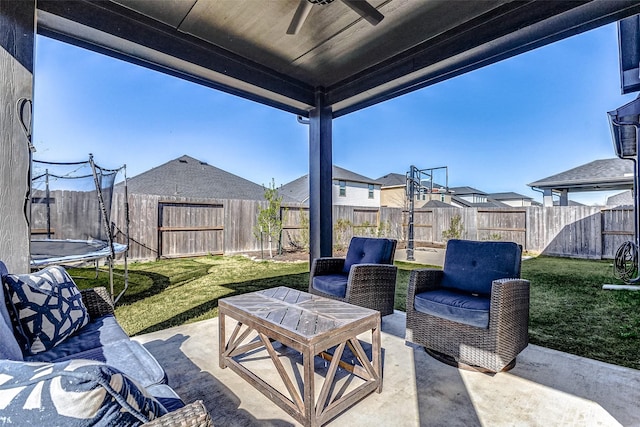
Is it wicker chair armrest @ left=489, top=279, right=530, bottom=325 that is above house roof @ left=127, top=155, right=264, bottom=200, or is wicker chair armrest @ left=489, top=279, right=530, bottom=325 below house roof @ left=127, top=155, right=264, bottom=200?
below

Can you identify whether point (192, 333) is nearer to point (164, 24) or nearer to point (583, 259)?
point (164, 24)

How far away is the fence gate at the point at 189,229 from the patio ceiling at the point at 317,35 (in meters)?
4.92

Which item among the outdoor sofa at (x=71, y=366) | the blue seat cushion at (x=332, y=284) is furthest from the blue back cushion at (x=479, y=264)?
the outdoor sofa at (x=71, y=366)

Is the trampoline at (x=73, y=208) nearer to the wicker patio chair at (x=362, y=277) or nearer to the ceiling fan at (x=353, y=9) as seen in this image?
the wicker patio chair at (x=362, y=277)

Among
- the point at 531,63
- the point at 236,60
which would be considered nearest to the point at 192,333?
the point at 236,60

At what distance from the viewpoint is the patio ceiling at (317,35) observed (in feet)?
8.30

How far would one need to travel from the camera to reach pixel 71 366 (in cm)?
58

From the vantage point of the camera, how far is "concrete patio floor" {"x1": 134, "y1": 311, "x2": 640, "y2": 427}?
1731 millimetres

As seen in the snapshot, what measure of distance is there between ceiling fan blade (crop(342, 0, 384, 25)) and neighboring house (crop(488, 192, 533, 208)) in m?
29.9

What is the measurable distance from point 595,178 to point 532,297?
906cm

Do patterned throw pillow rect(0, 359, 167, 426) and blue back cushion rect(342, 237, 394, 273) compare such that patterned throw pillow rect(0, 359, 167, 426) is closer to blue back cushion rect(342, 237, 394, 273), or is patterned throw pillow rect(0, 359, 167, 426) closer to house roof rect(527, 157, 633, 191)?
blue back cushion rect(342, 237, 394, 273)

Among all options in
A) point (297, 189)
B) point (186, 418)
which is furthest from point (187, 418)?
point (297, 189)

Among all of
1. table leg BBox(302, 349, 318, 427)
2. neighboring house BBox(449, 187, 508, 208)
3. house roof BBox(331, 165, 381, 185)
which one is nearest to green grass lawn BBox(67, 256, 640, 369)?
table leg BBox(302, 349, 318, 427)

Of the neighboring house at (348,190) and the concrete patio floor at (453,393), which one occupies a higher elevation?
the neighboring house at (348,190)
